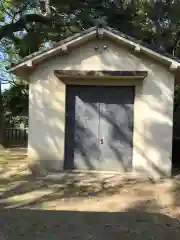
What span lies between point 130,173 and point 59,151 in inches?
95.1

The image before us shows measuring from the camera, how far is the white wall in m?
12.8

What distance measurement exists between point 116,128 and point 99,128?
0.56m

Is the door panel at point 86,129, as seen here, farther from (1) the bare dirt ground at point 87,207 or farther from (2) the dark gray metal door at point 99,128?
(1) the bare dirt ground at point 87,207

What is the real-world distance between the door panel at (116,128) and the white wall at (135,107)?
26 cm

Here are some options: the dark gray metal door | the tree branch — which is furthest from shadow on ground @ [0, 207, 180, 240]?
the tree branch

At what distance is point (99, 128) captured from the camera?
13133mm

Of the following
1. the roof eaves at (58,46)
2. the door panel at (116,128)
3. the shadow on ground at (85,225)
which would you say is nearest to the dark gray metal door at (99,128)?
the door panel at (116,128)

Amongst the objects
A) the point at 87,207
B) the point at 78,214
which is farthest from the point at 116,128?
the point at 78,214

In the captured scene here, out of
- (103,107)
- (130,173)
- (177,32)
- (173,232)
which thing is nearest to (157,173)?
(130,173)

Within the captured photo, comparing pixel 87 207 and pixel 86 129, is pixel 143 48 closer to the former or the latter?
pixel 86 129

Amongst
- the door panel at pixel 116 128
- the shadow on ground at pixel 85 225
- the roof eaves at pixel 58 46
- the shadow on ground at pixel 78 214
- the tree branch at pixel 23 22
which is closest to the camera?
the shadow on ground at pixel 85 225

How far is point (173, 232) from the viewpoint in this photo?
6355mm

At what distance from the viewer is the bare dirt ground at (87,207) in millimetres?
6230

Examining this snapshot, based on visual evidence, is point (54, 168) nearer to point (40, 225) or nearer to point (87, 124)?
→ point (87, 124)
